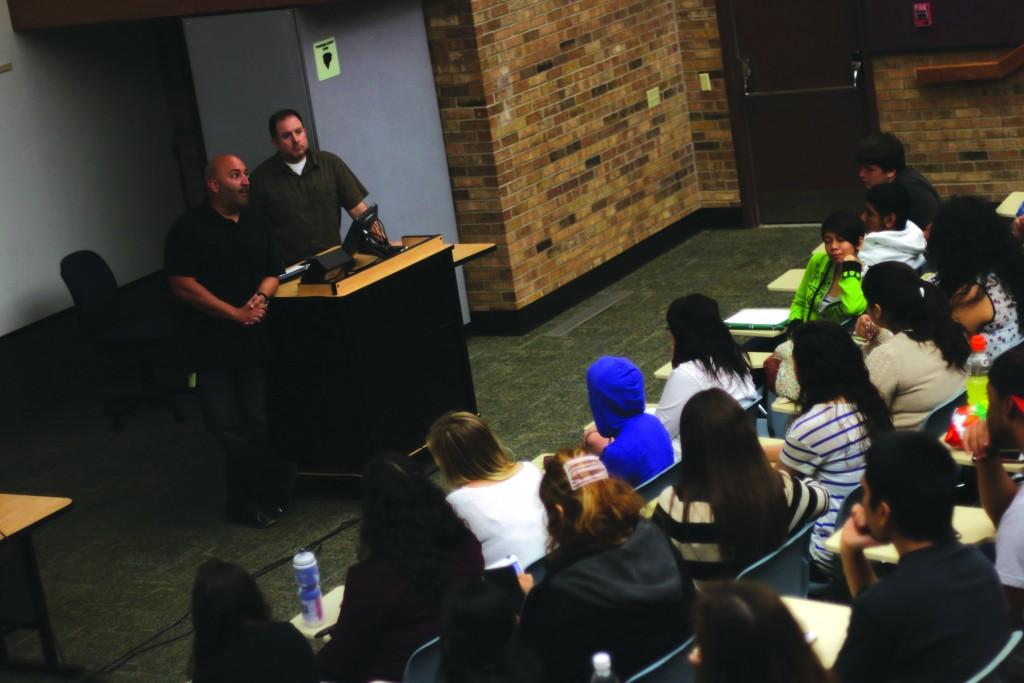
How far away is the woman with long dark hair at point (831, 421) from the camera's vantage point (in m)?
4.98

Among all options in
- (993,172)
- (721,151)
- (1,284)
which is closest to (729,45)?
(721,151)

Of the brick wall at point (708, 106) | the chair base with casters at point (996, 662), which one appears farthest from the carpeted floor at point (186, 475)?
the chair base with casters at point (996, 662)

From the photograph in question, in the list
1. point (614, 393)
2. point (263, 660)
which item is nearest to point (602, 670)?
point (263, 660)

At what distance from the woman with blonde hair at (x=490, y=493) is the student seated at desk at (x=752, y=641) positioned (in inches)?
73.0

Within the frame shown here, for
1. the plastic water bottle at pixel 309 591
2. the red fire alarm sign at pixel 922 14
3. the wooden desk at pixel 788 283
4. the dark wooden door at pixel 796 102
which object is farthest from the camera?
the dark wooden door at pixel 796 102

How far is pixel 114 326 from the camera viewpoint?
9094 millimetres

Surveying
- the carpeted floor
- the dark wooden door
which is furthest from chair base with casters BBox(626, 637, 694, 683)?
the dark wooden door

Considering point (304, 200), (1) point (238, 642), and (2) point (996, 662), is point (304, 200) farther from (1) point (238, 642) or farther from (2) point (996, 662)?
(2) point (996, 662)

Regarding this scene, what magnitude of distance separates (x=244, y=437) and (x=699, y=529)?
3503 millimetres

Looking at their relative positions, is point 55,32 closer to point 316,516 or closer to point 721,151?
point 316,516

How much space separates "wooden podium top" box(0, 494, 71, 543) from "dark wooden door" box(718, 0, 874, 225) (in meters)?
7.17

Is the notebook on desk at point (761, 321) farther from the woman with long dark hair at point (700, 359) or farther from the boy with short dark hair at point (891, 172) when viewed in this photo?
the boy with short dark hair at point (891, 172)

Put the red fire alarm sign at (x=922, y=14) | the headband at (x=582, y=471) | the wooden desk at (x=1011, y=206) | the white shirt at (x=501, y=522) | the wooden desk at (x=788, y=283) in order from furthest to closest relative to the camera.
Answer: the red fire alarm sign at (x=922, y=14) → the wooden desk at (x=1011, y=206) → the wooden desk at (x=788, y=283) → the white shirt at (x=501, y=522) → the headband at (x=582, y=471)

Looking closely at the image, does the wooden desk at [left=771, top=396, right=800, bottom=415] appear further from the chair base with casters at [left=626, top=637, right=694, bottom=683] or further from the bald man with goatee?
the bald man with goatee
